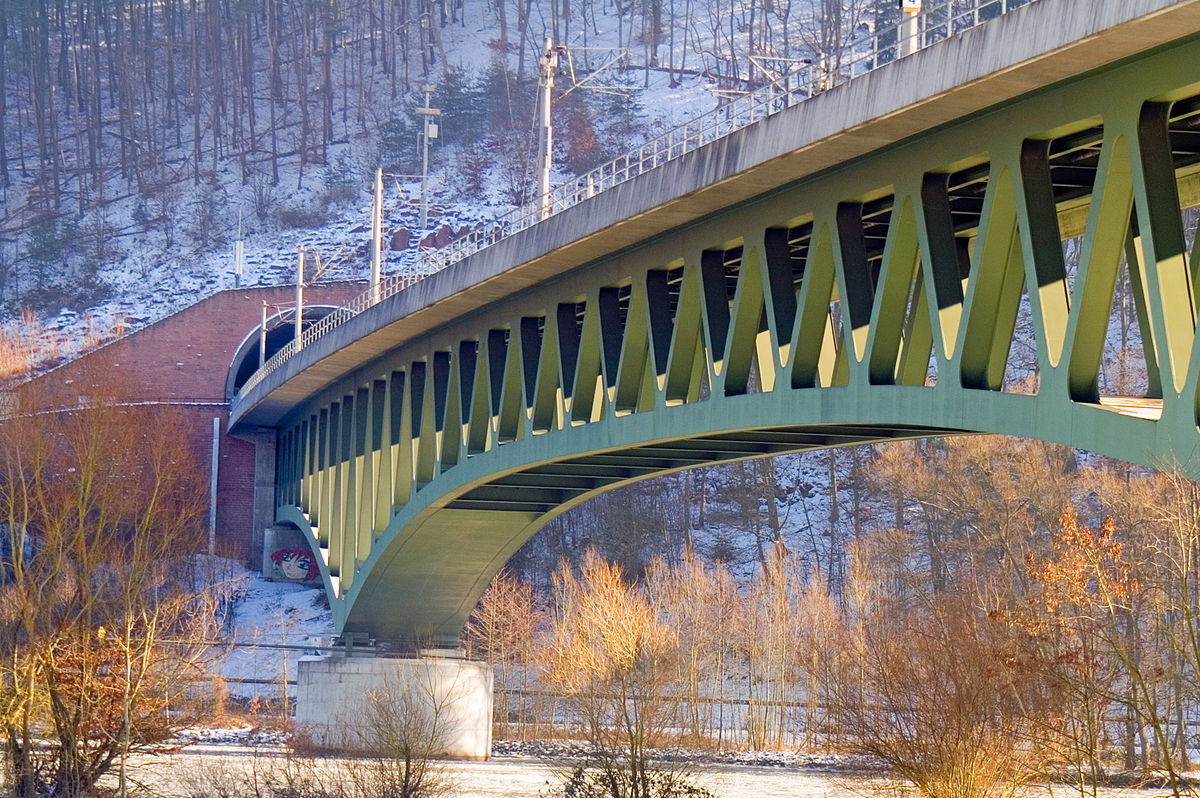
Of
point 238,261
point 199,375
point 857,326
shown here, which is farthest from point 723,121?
point 238,261

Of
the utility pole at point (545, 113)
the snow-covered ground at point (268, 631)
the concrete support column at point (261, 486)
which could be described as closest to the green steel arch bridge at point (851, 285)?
the utility pole at point (545, 113)

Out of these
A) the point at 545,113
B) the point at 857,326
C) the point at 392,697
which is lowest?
the point at 392,697

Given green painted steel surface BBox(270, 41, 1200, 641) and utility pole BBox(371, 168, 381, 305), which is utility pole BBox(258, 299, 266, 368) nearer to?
utility pole BBox(371, 168, 381, 305)

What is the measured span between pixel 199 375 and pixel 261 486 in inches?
236

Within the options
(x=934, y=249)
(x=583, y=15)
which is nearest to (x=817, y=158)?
(x=934, y=249)

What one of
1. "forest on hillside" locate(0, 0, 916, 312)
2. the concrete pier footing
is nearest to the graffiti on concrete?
the concrete pier footing

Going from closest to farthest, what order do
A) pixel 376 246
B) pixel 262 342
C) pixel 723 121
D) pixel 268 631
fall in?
pixel 723 121 → pixel 376 246 → pixel 268 631 → pixel 262 342

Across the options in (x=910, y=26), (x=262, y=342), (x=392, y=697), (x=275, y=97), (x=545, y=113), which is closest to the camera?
(x=910, y=26)

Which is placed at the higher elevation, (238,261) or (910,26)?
(238,261)

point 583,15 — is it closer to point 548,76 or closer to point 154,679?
point 548,76

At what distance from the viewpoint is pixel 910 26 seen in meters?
17.2

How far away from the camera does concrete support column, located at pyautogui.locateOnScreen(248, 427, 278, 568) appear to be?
64.5m

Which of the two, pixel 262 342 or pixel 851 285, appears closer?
pixel 851 285

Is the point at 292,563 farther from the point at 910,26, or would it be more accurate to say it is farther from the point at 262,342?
the point at 910,26
